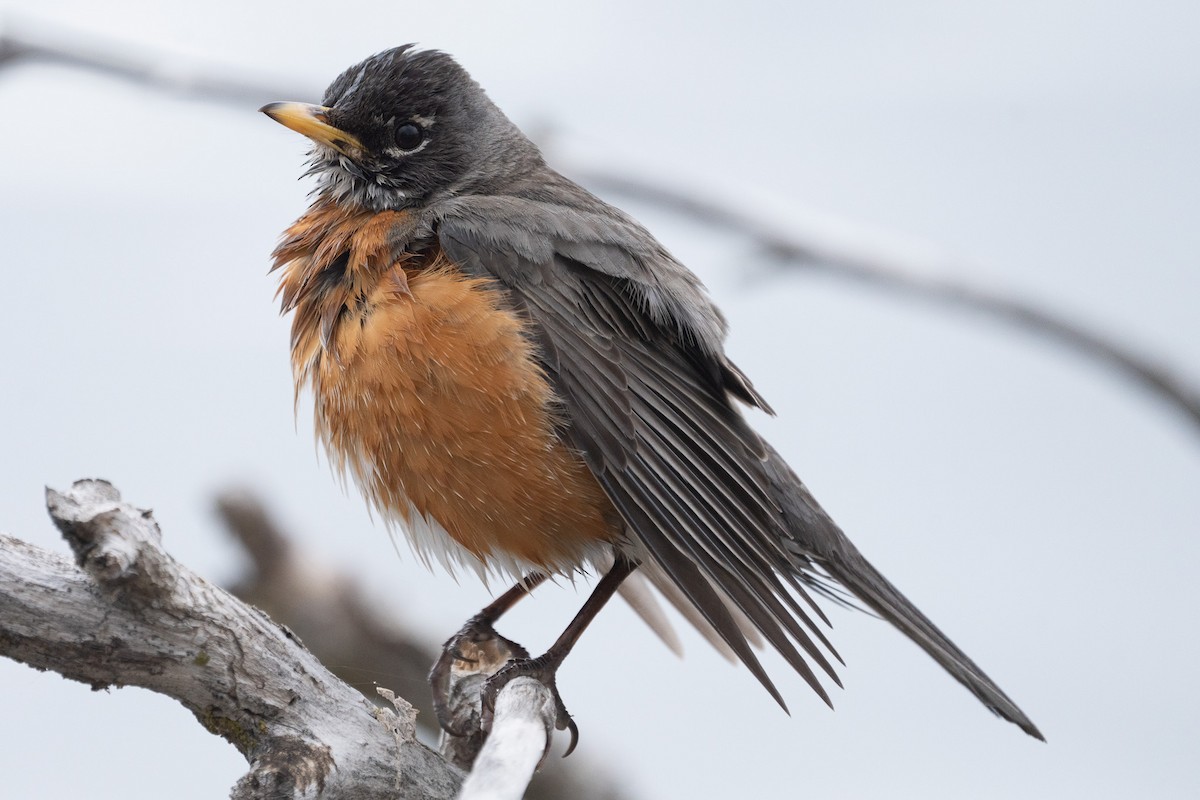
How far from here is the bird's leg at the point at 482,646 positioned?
114 inches

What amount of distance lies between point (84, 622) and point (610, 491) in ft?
3.79

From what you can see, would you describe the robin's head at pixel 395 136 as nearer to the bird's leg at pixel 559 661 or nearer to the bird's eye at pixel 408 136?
the bird's eye at pixel 408 136

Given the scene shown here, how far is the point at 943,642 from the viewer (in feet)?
9.49

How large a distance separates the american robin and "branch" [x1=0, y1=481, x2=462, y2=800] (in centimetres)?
50

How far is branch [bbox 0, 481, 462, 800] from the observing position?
70.7 inches

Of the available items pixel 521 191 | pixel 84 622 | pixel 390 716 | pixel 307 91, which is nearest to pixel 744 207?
pixel 521 191

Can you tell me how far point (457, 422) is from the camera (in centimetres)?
257

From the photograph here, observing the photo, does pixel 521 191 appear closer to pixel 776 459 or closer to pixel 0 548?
pixel 776 459

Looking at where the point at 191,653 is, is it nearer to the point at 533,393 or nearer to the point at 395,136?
the point at 533,393

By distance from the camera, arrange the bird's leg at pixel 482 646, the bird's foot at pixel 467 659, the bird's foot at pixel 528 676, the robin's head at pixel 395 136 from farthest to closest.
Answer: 1. the robin's head at pixel 395 136
2. the bird's leg at pixel 482 646
3. the bird's foot at pixel 467 659
4. the bird's foot at pixel 528 676

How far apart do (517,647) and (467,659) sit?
6.8 inches

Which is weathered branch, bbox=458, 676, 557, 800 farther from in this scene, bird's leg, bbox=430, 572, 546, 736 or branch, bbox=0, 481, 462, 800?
bird's leg, bbox=430, 572, 546, 736

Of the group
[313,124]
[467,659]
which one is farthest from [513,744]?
[313,124]

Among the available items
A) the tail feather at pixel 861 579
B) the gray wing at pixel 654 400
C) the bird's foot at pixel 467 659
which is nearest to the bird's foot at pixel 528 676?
the bird's foot at pixel 467 659
